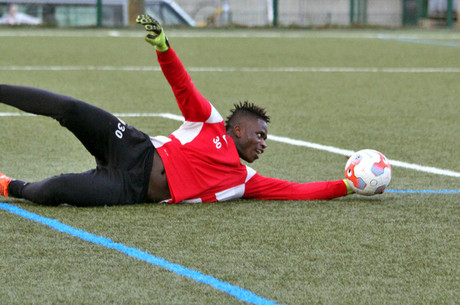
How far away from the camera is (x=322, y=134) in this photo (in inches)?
330

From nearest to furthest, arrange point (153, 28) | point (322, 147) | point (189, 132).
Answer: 1. point (153, 28)
2. point (189, 132)
3. point (322, 147)

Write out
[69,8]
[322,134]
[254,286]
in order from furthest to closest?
[69,8] → [322,134] → [254,286]

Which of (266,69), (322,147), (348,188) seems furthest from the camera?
(266,69)

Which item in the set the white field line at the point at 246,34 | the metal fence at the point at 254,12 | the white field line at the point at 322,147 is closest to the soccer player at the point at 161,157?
the white field line at the point at 322,147

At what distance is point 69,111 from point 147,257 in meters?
1.29

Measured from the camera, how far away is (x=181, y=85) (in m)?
5.38

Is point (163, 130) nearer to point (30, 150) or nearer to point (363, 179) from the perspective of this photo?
point (30, 150)

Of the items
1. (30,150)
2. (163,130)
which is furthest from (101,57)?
(30,150)

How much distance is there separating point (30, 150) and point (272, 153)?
1.94 m

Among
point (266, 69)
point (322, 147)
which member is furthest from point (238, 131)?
point (266, 69)

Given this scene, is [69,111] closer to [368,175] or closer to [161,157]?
[161,157]

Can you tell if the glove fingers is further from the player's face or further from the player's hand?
the player's face

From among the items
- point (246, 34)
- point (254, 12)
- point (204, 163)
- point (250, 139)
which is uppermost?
point (254, 12)

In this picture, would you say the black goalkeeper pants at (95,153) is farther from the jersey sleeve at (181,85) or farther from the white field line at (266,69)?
the white field line at (266,69)
